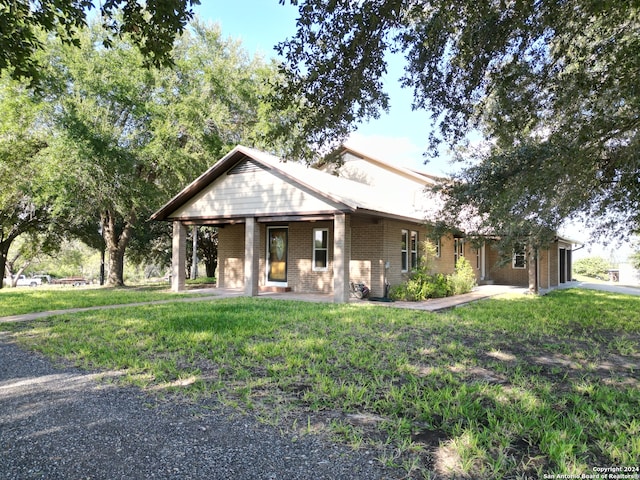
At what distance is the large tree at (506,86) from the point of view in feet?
19.2

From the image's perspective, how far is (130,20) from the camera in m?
5.75

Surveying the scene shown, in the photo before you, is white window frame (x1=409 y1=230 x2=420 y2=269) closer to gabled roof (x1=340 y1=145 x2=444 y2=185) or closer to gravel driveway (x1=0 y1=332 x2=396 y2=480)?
gabled roof (x1=340 y1=145 x2=444 y2=185)

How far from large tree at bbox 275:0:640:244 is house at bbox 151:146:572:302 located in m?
4.38

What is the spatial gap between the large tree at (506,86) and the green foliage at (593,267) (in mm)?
41454

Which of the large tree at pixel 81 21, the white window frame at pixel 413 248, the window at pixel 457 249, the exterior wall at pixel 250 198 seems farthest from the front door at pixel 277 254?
the large tree at pixel 81 21

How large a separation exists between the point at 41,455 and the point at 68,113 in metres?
16.0

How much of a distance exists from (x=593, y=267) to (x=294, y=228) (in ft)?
135

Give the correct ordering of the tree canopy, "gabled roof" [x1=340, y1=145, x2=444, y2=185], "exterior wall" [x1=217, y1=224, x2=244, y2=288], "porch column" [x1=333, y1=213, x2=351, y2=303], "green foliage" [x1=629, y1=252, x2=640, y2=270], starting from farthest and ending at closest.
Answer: "green foliage" [x1=629, y1=252, x2=640, y2=270]
"gabled roof" [x1=340, y1=145, x2=444, y2=185]
"exterior wall" [x1=217, y1=224, x2=244, y2=288]
the tree canopy
"porch column" [x1=333, y1=213, x2=351, y2=303]

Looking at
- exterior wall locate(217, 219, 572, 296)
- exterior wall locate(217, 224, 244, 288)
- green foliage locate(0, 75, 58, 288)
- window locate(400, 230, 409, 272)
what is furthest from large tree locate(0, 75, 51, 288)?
window locate(400, 230, 409, 272)

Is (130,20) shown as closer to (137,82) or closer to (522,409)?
(522,409)

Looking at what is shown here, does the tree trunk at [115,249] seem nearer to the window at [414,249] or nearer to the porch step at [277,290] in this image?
the porch step at [277,290]

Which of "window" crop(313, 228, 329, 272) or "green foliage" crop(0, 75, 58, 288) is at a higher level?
"green foliage" crop(0, 75, 58, 288)

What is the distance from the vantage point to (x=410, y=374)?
16.9 feet

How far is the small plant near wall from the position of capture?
13.4 m
